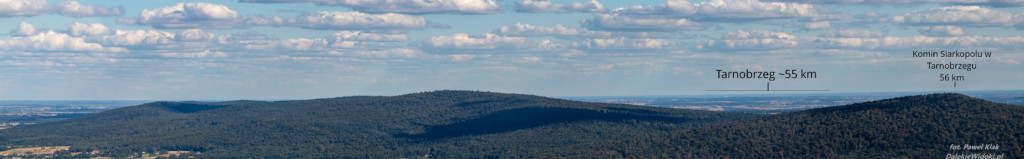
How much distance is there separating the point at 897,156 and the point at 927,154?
5.12 m

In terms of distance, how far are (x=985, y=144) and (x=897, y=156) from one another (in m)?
15.0

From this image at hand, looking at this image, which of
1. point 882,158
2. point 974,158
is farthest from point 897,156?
point 974,158

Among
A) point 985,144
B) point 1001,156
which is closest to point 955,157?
point 1001,156

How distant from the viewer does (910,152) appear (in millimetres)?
199750

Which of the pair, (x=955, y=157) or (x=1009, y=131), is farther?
(x=1009, y=131)

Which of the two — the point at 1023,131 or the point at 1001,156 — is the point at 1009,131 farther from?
the point at 1001,156

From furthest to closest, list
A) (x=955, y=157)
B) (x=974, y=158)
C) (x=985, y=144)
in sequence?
(x=985, y=144) → (x=955, y=157) → (x=974, y=158)

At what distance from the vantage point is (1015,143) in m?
190

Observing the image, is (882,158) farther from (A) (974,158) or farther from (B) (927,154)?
(A) (974,158)

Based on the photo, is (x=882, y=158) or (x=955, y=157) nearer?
(x=955, y=157)

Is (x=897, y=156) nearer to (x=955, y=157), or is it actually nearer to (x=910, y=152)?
(x=910, y=152)

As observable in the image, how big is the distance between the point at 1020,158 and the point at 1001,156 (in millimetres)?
4825

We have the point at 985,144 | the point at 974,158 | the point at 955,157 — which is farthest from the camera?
the point at 985,144

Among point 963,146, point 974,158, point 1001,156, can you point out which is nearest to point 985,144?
point 963,146
